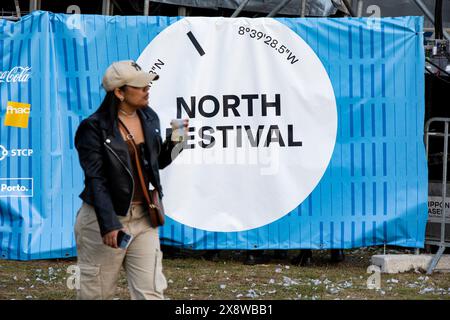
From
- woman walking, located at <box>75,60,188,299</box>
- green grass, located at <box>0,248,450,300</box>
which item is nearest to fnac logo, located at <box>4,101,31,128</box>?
green grass, located at <box>0,248,450,300</box>

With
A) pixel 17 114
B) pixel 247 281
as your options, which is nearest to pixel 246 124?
pixel 247 281

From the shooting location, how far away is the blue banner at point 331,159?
365 inches

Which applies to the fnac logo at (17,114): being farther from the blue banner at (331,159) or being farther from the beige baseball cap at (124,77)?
the beige baseball cap at (124,77)

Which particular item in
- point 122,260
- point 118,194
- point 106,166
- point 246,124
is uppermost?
point 246,124

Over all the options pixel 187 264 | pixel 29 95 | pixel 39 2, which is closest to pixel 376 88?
pixel 187 264

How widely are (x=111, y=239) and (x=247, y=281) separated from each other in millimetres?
3276

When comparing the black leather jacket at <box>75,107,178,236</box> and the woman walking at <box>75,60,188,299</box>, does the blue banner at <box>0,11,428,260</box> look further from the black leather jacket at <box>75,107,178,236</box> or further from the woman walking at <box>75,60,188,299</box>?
the black leather jacket at <box>75,107,178,236</box>

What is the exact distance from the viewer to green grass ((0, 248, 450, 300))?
8000 millimetres

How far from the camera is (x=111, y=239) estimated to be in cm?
551

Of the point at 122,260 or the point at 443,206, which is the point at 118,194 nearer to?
the point at 122,260

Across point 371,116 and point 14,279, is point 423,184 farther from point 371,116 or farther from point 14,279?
point 14,279

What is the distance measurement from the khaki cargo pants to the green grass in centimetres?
216

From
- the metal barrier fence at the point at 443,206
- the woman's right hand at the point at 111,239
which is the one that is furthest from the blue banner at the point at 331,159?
the woman's right hand at the point at 111,239

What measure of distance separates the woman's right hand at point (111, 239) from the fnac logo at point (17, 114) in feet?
13.5
